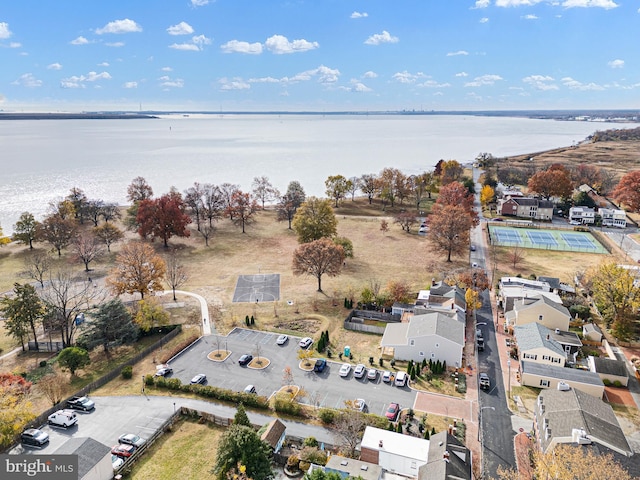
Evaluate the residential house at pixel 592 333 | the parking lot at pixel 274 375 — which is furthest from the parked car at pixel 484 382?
the residential house at pixel 592 333

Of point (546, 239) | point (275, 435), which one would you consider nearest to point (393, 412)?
point (275, 435)

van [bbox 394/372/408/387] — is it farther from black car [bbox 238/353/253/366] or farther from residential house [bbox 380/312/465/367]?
black car [bbox 238/353/253/366]

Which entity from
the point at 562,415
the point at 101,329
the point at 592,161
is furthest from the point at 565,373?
the point at 592,161

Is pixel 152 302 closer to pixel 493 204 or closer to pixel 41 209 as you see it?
pixel 41 209

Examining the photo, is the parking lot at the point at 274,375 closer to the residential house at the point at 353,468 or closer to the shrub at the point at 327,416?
the shrub at the point at 327,416

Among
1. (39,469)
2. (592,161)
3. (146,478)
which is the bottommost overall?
(146,478)

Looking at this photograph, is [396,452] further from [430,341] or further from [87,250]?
[87,250]
